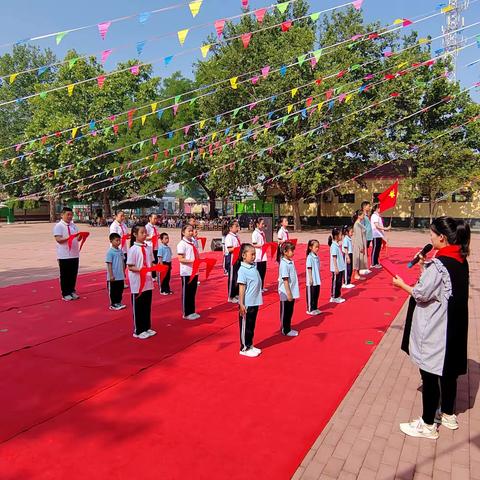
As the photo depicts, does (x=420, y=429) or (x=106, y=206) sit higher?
(x=106, y=206)

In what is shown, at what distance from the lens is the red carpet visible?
10.3 feet

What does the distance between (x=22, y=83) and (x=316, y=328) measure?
57.1m

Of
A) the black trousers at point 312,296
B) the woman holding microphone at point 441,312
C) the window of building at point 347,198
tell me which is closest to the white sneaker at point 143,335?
the black trousers at point 312,296

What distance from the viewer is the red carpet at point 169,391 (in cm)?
315

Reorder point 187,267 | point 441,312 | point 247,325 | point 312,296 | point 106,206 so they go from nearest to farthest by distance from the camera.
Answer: point 441,312 → point 247,325 → point 187,267 → point 312,296 → point 106,206

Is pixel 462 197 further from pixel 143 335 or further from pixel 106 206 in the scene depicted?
pixel 143 335

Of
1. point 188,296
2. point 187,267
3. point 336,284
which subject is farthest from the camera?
point 336,284

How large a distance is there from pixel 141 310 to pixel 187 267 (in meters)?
1.15

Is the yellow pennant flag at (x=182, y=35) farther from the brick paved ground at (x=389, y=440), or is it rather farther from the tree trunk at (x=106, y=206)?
the tree trunk at (x=106, y=206)

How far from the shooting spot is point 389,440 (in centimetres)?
341

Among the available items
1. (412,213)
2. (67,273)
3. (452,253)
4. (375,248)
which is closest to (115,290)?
(67,273)

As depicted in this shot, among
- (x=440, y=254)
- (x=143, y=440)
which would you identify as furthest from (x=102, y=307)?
(x=440, y=254)

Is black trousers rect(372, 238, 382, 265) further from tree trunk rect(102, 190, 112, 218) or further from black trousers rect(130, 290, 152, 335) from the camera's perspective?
tree trunk rect(102, 190, 112, 218)

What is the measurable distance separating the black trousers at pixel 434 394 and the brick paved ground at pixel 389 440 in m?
0.19
